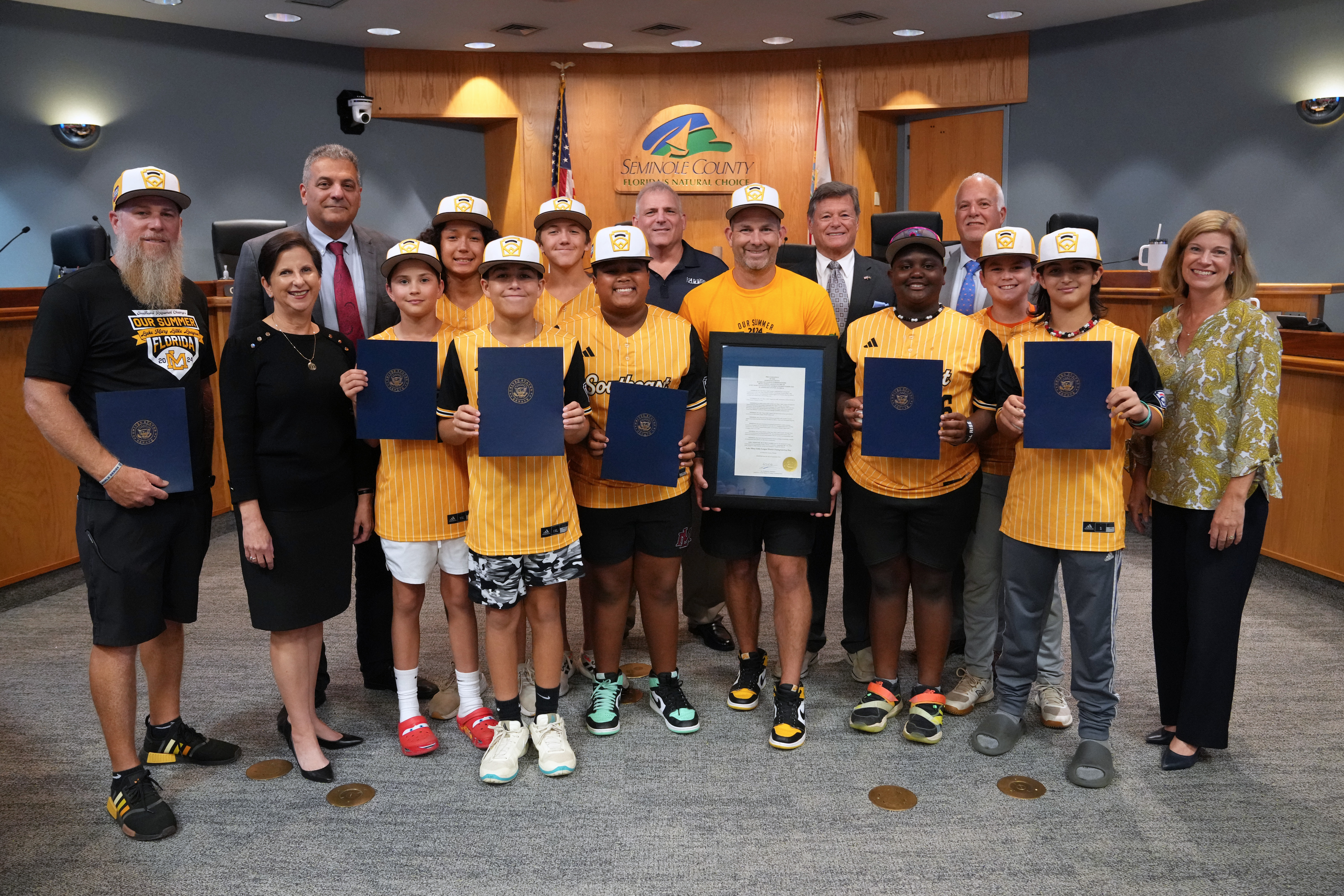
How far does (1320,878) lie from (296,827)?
2.68m

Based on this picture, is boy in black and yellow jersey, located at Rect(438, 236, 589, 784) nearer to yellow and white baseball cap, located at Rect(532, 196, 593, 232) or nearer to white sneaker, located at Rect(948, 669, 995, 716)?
yellow and white baseball cap, located at Rect(532, 196, 593, 232)

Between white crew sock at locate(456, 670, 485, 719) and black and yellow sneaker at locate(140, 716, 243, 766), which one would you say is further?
white crew sock at locate(456, 670, 485, 719)

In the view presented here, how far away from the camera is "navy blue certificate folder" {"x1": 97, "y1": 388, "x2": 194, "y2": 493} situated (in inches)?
98.0

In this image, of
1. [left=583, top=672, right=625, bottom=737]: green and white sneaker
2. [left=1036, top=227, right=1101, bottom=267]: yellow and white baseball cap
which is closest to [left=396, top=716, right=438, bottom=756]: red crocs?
[left=583, top=672, right=625, bottom=737]: green and white sneaker

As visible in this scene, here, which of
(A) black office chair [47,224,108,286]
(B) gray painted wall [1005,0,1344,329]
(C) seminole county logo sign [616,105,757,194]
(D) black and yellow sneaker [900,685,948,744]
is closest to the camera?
(D) black and yellow sneaker [900,685,948,744]

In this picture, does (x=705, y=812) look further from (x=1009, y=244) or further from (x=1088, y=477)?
(x=1009, y=244)

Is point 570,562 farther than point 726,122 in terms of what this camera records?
No

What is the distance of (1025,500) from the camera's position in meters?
2.80

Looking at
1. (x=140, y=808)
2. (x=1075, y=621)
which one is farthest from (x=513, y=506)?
(x=1075, y=621)

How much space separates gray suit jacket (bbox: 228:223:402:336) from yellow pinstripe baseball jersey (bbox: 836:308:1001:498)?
62.0 inches

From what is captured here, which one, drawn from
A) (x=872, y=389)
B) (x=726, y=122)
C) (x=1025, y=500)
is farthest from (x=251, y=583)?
(x=726, y=122)

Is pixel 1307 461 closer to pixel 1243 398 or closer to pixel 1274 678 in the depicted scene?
pixel 1274 678

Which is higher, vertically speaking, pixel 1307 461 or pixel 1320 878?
pixel 1307 461

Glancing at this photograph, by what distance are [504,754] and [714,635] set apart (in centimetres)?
133
